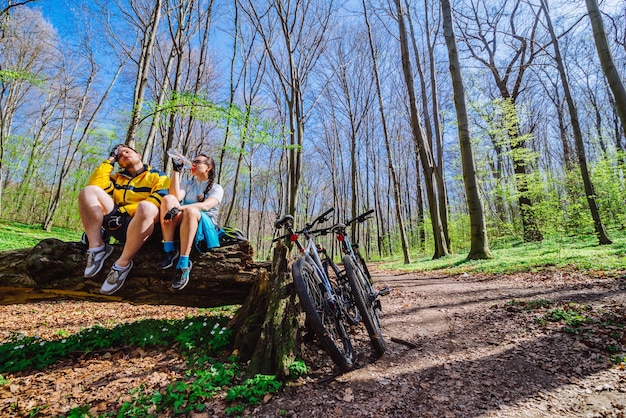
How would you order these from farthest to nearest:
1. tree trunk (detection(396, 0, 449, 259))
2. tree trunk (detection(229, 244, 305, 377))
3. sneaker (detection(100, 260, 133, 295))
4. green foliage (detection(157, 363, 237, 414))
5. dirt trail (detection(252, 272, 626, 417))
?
1. tree trunk (detection(396, 0, 449, 259))
2. sneaker (detection(100, 260, 133, 295))
3. tree trunk (detection(229, 244, 305, 377))
4. green foliage (detection(157, 363, 237, 414))
5. dirt trail (detection(252, 272, 626, 417))

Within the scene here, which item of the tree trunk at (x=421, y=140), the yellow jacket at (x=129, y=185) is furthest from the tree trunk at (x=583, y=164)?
the yellow jacket at (x=129, y=185)

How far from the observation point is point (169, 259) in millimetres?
2924

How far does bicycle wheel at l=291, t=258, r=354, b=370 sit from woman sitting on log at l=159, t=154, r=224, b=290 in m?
1.23

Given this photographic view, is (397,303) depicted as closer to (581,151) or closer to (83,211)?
(83,211)

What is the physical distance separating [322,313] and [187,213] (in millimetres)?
1657

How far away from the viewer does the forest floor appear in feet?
6.37

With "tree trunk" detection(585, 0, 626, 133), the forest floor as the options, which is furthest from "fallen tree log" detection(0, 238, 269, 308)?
"tree trunk" detection(585, 0, 626, 133)

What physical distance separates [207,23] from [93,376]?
41.7 ft

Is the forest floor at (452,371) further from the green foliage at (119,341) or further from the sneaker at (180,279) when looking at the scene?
the sneaker at (180,279)

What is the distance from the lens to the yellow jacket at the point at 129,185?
3014 millimetres

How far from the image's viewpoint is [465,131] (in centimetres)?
785

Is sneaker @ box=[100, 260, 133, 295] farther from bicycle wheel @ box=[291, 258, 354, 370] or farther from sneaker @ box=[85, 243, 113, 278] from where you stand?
bicycle wheel @ box=[291, 258, 354, 370]

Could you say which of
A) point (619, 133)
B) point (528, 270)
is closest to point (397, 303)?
point (528, 270)

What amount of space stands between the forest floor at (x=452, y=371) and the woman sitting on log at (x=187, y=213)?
3.15 ft
